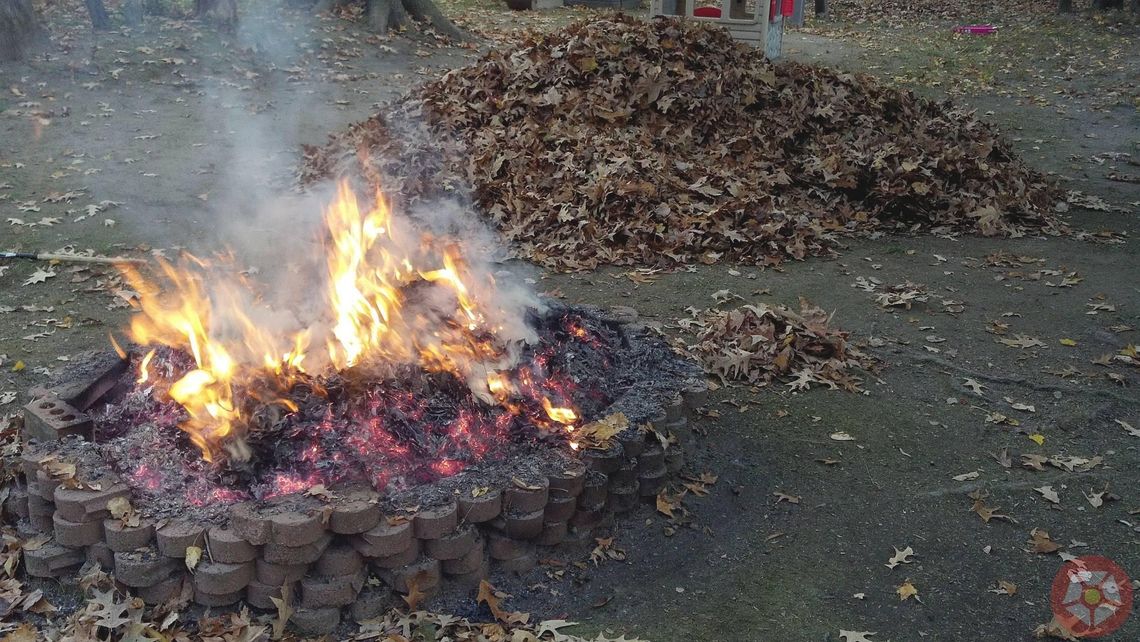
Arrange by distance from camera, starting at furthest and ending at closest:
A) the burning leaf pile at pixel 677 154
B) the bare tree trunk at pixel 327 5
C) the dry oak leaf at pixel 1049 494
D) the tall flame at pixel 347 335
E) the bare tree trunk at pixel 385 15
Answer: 1. the bare tree trunk at pixel 327 5
2. the bare tree trunk at pixel 385 15
3. the burning leaf pile at pixel 677 154
4. the dry oak leaf at pixel 1049 494
5. the tall flame at pixel 347 335

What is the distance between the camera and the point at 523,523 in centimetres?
431

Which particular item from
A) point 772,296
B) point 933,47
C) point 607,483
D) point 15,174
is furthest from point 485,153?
point 933,47

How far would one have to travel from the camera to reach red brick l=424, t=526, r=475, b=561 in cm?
412

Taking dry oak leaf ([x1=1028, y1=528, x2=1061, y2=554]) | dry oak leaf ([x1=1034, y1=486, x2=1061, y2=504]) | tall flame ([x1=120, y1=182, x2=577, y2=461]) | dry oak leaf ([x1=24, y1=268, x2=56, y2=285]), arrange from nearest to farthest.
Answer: tall flame ([x1=120, y1=182, x2=577, y2=461]), dry oak leaf ([x1=1028, y1=528, x2=1061, y2=554]), dry oak leaf ([x1=1034, y1=486, x2=1061, y2=504]), dry oak leaf ([x1=24, y1=268, x2=56, y2=285])

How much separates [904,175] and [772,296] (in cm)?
322

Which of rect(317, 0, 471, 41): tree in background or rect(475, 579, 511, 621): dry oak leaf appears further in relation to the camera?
rect(317, 0, 471, 41): tree in background

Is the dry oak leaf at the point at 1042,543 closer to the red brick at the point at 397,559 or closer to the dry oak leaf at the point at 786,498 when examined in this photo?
the dry oak leaf at the point at 786,498

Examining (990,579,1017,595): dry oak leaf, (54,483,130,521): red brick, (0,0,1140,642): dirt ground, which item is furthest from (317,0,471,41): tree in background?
(990,579,1017,595): dry oak leaf

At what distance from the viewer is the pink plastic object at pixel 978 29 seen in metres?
23.5

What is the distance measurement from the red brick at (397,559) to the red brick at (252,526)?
0.50 metres

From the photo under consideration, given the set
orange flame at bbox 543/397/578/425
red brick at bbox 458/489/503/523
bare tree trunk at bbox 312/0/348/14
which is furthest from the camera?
bare tree trunk at bbox 312/0/348/14

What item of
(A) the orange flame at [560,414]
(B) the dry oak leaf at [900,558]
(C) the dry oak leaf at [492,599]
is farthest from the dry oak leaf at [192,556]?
(B) the dry oak leaf at [900,558]

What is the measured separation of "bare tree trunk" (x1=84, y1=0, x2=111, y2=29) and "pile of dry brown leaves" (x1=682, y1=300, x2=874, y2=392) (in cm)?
1436

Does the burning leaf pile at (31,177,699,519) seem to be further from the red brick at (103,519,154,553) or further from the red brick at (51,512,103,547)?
the red brick at (51,512,103,547)
